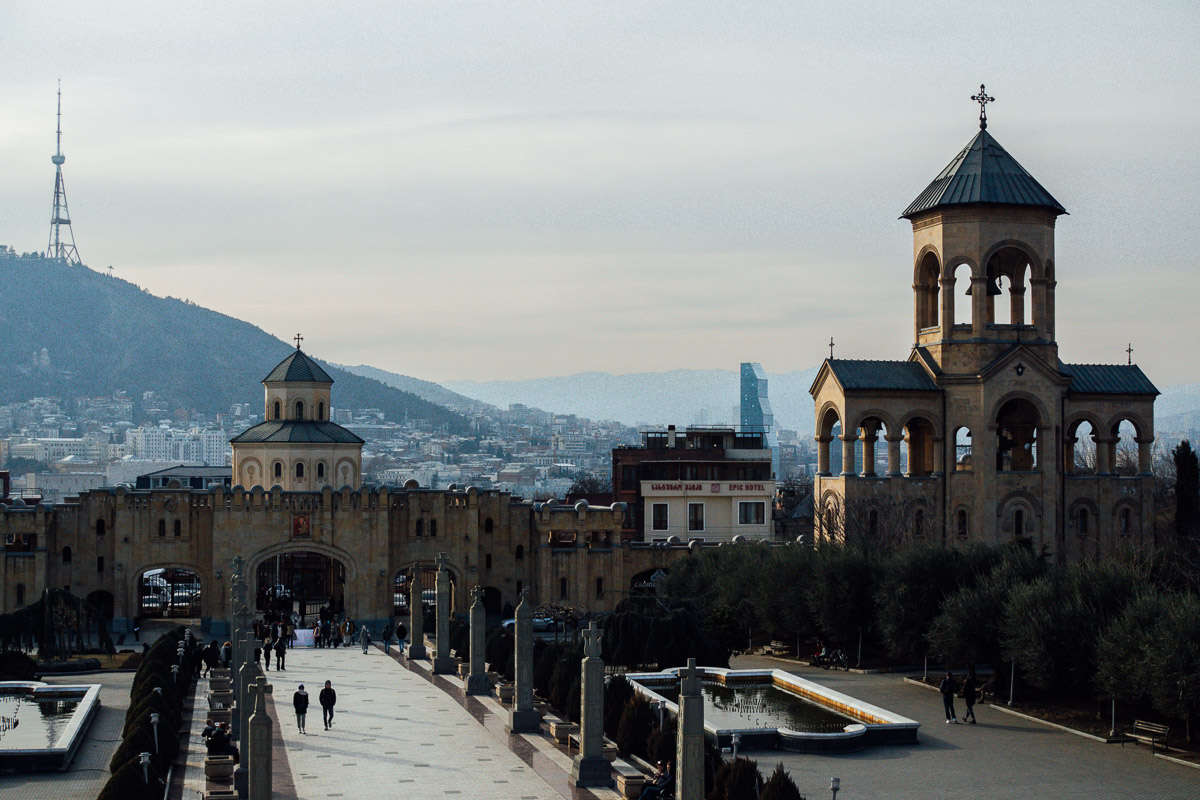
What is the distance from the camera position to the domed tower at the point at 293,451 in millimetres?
65750

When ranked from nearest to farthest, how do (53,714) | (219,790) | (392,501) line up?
(219,790)
(53,714)
(392,501)

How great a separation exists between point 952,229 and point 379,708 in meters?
25.9

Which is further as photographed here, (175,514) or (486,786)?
(175,514)

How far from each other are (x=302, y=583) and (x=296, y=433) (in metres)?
6.31

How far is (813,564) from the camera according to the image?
4194 centimetres

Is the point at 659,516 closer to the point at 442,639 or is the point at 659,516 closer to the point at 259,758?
the point at 442,639

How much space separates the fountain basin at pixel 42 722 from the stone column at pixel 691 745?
13996 millimetres

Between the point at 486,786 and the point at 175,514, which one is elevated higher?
the point at 175,514

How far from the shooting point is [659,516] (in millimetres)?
68875

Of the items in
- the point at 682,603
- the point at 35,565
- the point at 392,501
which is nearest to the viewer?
the point at 682,603

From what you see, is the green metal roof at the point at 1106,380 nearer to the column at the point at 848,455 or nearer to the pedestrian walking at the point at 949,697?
the column at the point at 848,455

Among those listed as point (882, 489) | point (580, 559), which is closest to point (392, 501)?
point (580, 559)

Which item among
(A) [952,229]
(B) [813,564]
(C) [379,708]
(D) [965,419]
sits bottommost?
(C) [379,708]

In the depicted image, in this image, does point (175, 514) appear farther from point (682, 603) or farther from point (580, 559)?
point (682, 603)
